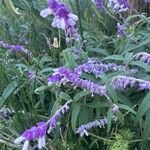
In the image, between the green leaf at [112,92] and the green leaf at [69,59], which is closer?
the green leaf at [112,92]

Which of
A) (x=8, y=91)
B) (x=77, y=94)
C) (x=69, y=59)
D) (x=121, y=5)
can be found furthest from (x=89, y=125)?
(x=121, y=5)

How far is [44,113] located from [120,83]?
0.63 m

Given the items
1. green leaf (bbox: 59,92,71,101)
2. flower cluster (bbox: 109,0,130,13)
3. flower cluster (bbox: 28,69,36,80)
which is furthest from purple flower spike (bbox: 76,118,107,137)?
flower cluster (bbox: 109,0,130,13)

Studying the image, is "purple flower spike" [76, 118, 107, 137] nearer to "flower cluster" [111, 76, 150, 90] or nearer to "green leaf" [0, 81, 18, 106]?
"flower cluster" [111, 76, 150, 90]

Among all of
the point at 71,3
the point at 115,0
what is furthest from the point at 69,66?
the point at 71,3

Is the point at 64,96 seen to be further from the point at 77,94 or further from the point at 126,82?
the point at 126,82

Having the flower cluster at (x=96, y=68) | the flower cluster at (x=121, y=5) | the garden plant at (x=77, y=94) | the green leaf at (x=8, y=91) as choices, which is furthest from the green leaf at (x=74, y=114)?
the flower cluster at (x=121, y=5)

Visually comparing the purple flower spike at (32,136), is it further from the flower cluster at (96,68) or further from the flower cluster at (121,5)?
the flower cluster at (121,5)

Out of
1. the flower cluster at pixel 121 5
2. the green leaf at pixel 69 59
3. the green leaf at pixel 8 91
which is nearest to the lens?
the green leaf at pixel 69 59

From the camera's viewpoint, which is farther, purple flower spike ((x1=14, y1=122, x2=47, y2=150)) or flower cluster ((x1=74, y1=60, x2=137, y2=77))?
flower cluster ((x1=74, y1=60, x2=137, y2=77))

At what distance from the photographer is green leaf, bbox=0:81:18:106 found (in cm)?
230

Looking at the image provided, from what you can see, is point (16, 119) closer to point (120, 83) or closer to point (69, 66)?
point (69, 66)

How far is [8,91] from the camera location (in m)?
2.32

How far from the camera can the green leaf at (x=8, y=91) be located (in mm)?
2297
